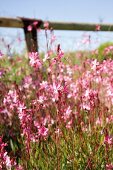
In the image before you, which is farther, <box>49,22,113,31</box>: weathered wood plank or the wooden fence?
<box>49,22,113,31</box>: weathered wood plank

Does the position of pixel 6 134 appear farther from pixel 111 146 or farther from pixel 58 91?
pixel 58 91

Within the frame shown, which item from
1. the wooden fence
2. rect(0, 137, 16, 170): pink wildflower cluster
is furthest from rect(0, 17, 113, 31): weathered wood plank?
rect(0, 137, 16, 170): pink wildflower cluster

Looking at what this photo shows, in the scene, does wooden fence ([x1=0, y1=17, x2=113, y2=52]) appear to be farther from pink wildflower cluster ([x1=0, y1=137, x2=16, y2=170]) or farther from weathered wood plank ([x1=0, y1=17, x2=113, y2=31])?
pink wildflower cluster ([x1=0, y1=137, x2=16, y2=170])

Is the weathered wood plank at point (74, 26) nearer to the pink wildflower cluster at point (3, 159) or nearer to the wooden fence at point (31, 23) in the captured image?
the wooden fence at point (31, 23)

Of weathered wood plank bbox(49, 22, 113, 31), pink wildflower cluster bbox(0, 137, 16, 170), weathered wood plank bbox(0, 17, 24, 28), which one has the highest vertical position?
weathered wood plank bbox(0, 17, 24, 28)

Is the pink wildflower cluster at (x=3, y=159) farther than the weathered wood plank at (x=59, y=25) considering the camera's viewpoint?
No

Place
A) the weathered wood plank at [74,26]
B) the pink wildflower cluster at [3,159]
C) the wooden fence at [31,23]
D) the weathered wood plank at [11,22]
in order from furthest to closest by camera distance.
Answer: the weathered wood plank at [74,26], the wooden fence at [31,23], the weathered wood plank at [11,22], the pink wildflower cluster at [3,159]

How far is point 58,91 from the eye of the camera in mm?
2664

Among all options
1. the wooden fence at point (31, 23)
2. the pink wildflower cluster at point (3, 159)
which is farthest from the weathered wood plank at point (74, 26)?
the pink wildflower cluster at point (3, 159)

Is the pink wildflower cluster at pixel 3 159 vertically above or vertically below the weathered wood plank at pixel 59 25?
below

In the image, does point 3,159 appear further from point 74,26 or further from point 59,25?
point 74,26

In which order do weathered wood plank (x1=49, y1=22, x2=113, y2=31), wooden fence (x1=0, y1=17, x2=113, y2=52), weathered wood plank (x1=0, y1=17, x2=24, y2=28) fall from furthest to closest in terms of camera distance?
weathered wood plank (x1=49, y1=22, x2=113, y2=31) < wooden fence (x1=0, y1=17, x2=113, y2=52) < weathered wood plank (x1=0, y1=17, x2=24, y2=28)

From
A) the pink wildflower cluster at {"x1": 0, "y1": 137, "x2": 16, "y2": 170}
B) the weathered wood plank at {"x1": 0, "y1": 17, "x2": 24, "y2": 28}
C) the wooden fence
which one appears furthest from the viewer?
the wooden fence

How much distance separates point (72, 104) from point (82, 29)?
194 inches
